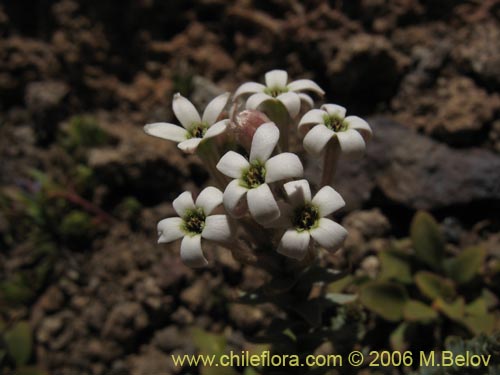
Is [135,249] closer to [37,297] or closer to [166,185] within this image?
[166,185]

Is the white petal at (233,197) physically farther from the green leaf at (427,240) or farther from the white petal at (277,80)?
the green leaf at (427,240)

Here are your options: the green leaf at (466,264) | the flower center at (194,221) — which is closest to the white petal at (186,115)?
the flower center at (194,221)

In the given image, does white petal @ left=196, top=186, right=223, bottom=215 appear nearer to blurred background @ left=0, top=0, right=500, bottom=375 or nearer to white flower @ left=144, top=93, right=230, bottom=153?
white flower @ left=144, top=93, right=230, bottom=153

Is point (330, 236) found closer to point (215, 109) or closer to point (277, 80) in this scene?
point (215, 109)

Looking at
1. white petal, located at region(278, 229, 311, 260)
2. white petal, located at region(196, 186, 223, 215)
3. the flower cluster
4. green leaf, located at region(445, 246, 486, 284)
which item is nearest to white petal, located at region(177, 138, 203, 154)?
the flower cluster

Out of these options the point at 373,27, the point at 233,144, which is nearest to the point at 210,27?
the point at 373,27
